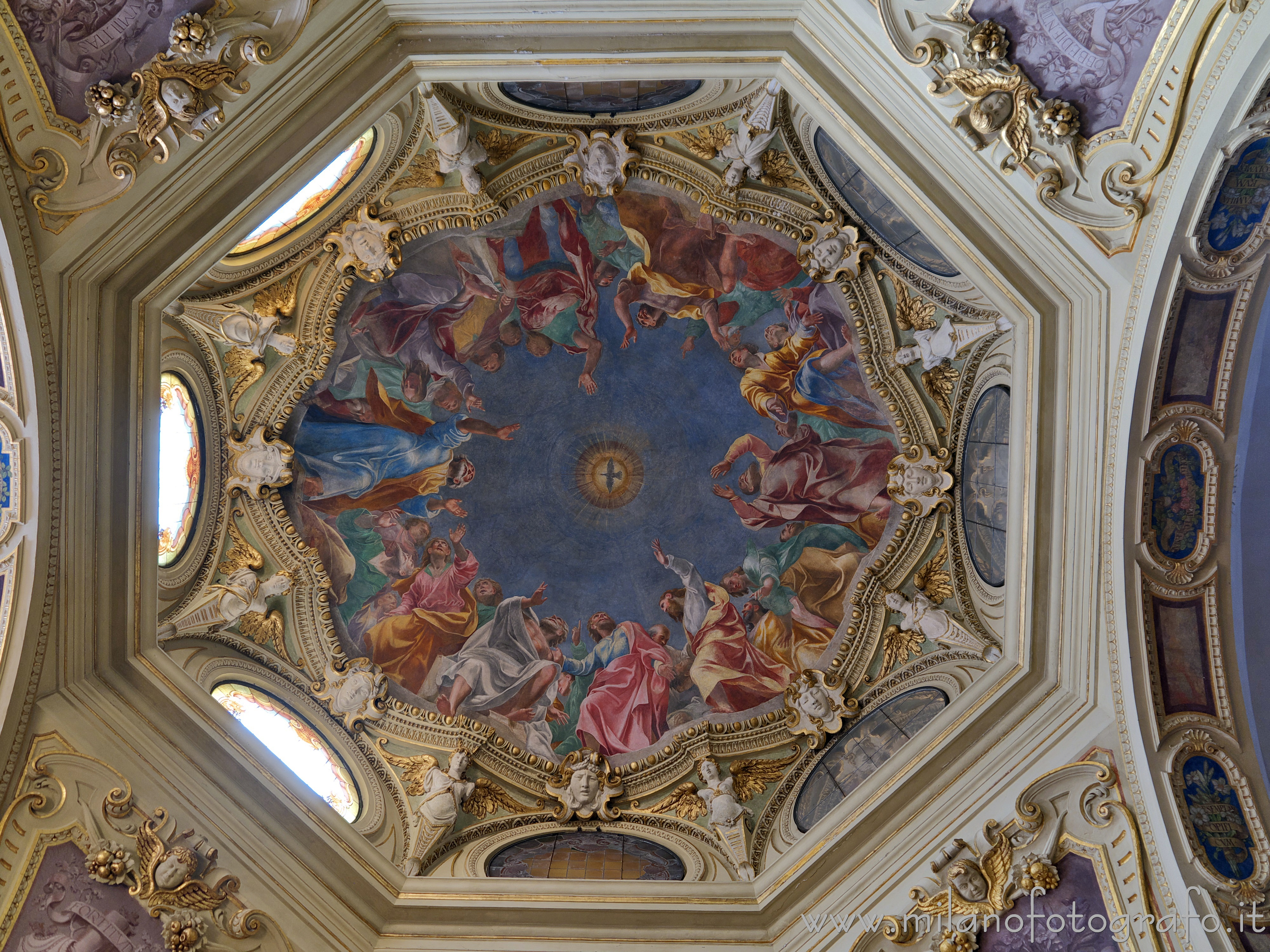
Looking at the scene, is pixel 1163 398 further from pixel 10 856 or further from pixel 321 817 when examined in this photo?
pixel 10 856

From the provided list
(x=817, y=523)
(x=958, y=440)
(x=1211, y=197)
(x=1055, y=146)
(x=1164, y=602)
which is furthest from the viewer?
(x=817, y=523)

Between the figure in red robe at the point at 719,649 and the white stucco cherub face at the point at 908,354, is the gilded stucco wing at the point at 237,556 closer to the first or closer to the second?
the figure in red robe at the point at 719,649

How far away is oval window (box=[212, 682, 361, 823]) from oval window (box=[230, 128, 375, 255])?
18.9 ft

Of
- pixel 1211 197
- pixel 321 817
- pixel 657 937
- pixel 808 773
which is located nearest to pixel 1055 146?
pixel 1211 197

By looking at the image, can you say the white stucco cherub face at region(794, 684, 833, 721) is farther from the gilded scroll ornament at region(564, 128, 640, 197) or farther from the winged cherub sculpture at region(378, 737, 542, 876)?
the gilded scroll ornament at region(564, 128, 640, 197)

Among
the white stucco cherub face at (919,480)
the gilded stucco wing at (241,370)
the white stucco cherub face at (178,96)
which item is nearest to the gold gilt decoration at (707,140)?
the white stucco cherub face at (919,480)

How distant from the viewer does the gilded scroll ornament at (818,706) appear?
41.2 feet

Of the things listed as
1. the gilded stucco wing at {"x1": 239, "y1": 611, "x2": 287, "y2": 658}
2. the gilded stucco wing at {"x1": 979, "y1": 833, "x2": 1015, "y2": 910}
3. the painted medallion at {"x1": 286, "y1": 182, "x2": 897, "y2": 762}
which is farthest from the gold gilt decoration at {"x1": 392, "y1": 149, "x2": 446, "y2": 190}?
the gilded stucco wing at {"x1": 979, "y1": 833, "x2": 1015, "y2": 910}

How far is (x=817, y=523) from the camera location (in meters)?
13.6

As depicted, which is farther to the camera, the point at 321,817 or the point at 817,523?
the point at 817,523

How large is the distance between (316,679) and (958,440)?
30.6 feet

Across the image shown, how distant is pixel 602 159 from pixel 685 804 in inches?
342

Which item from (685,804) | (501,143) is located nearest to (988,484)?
(685,804)

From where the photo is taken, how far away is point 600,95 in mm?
11031
